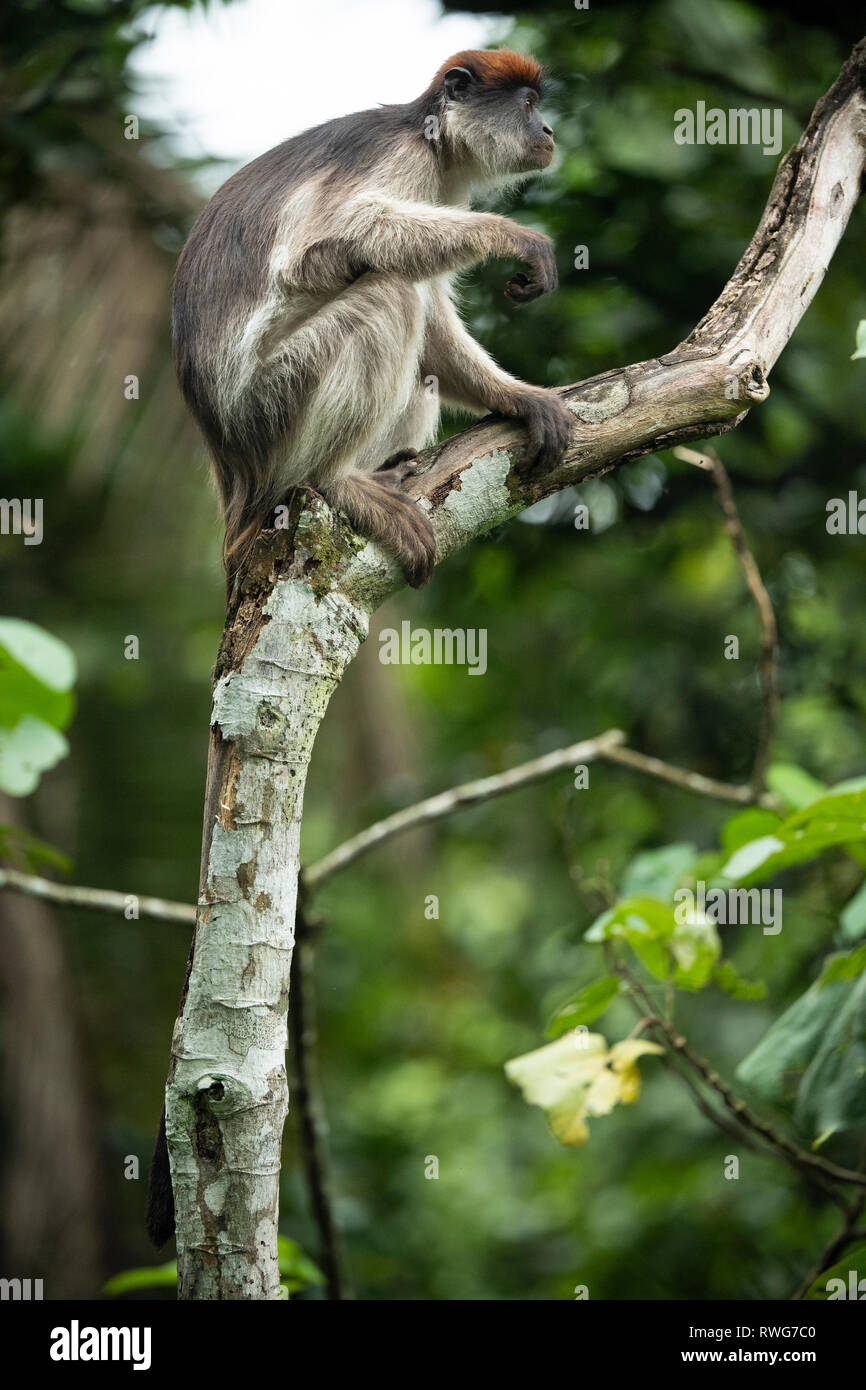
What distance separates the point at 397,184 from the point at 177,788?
3612 mm

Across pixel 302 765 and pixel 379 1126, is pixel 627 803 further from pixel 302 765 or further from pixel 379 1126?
pixel 302 765

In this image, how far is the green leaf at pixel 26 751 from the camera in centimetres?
329

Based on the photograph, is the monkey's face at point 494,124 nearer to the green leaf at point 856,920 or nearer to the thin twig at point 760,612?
the thin twig at point 760,612

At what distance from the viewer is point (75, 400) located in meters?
6.33

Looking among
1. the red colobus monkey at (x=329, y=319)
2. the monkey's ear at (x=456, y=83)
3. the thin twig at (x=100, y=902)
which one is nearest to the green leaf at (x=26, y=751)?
the thin twig at (x=100, y=902)

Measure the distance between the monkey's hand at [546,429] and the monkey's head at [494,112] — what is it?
158cm

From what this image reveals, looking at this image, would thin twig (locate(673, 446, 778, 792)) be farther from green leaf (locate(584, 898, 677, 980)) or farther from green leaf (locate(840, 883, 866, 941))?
green leaf (locate(584, 898, 677, 980))

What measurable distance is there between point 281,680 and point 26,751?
3.30 feet

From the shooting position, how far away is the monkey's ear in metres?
4.41

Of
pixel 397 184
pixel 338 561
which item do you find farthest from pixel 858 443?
pixel 338 561

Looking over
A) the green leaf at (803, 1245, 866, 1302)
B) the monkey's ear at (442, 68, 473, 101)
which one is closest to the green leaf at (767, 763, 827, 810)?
the green leaf at (803, 1245, 866, 1302)

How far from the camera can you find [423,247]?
3.69 metres

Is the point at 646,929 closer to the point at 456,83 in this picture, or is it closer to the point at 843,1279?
the point at 843,1279

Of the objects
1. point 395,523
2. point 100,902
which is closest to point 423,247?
point 395,523
